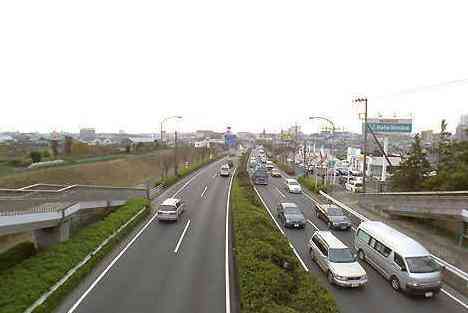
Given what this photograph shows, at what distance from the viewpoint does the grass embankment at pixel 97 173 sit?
116 feet

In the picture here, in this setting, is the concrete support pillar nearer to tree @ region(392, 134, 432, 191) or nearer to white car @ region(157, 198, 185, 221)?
white car @ region(157, 198, 185, 221)

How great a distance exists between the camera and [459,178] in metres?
22.4

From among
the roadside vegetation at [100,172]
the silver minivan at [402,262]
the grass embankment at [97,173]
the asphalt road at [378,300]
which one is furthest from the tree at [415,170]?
the grass embankment at [97,173]

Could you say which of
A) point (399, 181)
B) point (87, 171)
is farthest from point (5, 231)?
point (87, 171)

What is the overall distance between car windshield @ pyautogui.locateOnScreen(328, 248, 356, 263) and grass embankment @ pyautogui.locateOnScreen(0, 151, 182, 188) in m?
32.3

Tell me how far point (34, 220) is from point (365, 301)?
15.3 m

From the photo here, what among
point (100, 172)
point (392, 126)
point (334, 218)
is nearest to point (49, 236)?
point (334, 218)

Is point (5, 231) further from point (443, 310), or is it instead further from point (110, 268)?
point (443, 310)

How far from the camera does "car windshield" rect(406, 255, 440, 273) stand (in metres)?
13.2

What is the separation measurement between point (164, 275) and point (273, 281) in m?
5.47

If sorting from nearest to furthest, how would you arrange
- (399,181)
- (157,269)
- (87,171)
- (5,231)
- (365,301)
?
1. (365,301)
2. (5,231)
3. (157,269)
4. (399,181)
5. (87,171)

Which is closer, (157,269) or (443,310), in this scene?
(443,310)

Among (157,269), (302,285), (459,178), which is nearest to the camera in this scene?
(302,285)

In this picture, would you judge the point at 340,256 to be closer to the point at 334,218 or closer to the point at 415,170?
the point at 334,218
